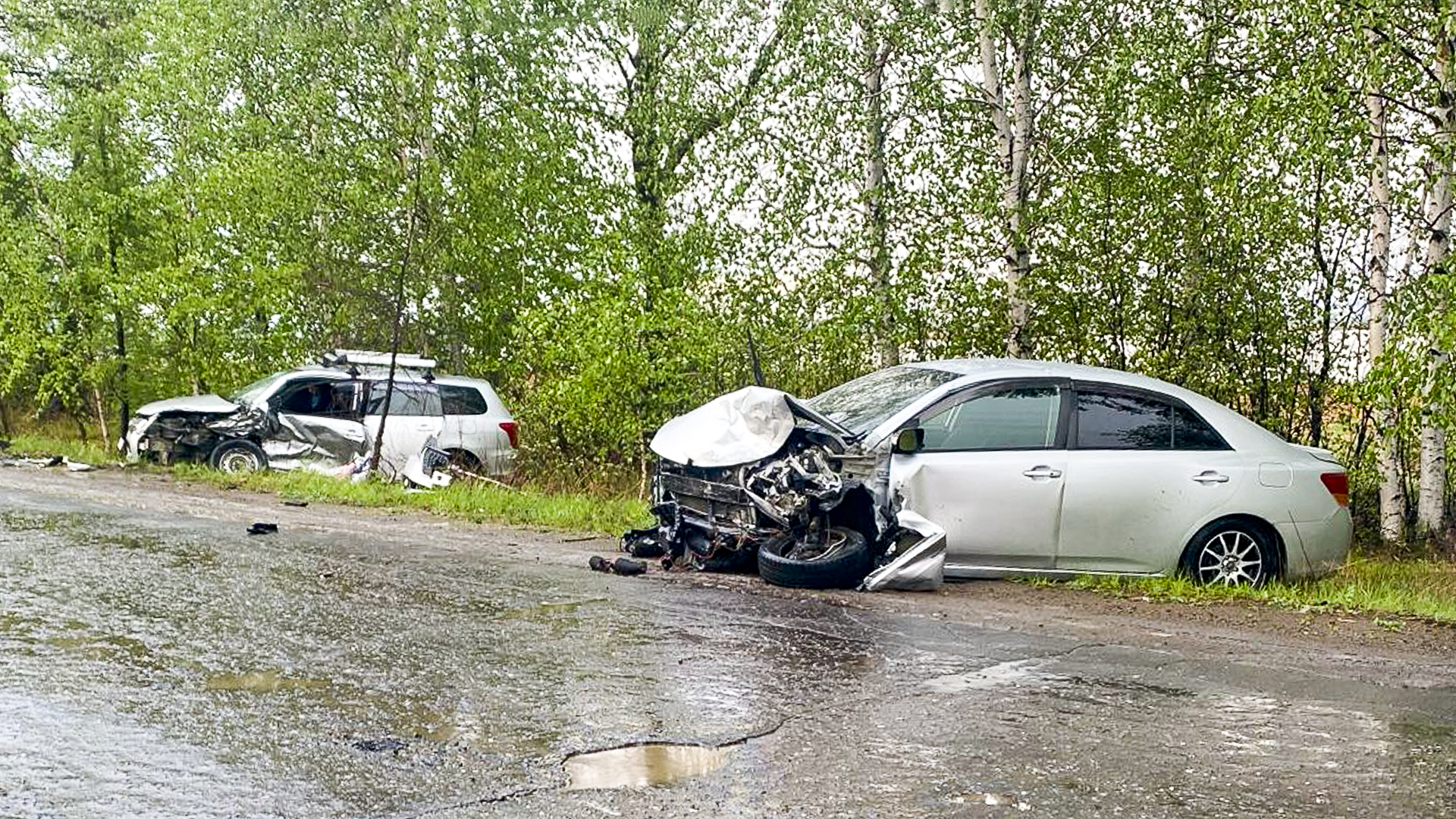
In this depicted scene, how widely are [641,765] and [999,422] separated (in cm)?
544

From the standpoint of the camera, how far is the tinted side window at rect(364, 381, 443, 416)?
750 inches

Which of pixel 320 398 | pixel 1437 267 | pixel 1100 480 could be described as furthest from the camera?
pixel 320 398

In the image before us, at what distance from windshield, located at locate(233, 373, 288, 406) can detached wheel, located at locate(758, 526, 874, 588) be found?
11.6 m

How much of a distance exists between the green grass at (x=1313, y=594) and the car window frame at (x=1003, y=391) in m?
1.01

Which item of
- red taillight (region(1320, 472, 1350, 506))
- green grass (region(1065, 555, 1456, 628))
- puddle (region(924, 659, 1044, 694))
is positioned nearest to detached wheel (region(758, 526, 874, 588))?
green grass (region(1065, 555, 1456, 628))

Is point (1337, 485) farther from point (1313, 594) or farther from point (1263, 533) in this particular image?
point (1313, 594)

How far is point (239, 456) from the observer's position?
18391 millimetres

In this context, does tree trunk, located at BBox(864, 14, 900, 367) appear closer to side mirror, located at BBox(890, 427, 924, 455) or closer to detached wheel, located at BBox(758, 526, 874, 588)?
side mirror, located at BBox(890, 427, 924, 455)

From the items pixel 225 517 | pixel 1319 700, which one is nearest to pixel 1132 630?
pixel 1319 700

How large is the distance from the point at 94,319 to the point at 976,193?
47.8 ft

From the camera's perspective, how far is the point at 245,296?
827 inches

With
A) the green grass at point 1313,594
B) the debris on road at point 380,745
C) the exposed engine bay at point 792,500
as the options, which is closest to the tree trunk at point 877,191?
the green grass at point 1313,594

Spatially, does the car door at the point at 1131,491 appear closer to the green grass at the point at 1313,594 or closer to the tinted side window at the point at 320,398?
the green grass at the point at 1313,594

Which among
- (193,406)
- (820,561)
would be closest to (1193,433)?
(820,561)
